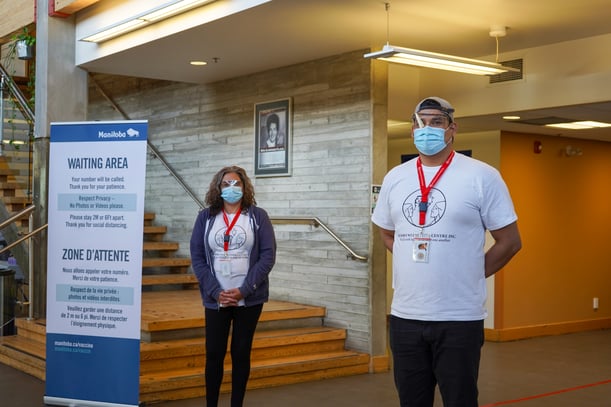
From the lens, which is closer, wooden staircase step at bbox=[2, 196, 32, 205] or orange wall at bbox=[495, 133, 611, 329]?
wooden staircase step at bbox=[2, 196, 32, 205]

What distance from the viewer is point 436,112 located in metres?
3.23

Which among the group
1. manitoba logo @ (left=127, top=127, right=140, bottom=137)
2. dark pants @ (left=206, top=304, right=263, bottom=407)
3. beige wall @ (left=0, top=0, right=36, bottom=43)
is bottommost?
dark pants @ (left=206, top=304, right=263, bottom=407)

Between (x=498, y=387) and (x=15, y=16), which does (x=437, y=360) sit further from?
(x=15, y=16)

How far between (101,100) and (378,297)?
5.73 metres

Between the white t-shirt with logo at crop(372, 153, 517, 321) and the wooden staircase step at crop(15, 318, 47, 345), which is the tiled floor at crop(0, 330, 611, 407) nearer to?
the wooden staircase step at crop(15, 318, 47, 345)

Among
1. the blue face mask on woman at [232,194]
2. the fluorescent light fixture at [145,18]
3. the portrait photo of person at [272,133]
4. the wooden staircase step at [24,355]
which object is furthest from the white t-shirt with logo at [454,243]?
the portrait photo of person at [272,133]

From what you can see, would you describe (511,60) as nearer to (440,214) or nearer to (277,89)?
(277,89)

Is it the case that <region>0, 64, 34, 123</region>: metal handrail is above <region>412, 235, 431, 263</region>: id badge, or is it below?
above

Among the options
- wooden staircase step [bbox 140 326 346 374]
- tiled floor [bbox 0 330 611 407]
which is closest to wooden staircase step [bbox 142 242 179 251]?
tiled floor [bbox 0 330 611 407]

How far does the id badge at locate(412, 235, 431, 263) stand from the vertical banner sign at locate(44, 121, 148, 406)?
111 inches

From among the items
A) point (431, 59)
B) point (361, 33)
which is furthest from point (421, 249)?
point (361, 33)

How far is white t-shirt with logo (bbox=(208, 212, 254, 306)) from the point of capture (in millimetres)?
5031

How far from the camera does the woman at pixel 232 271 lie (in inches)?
198

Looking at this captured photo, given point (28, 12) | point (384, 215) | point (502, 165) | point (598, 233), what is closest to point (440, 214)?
point (384, 215)
